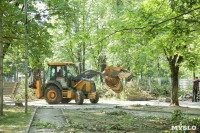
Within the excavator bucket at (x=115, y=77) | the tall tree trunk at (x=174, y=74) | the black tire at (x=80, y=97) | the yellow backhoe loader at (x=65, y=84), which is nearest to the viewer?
the excavator bucket at (x=115, y=77)

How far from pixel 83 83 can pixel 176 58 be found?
6.90m

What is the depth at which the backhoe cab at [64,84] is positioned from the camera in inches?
707

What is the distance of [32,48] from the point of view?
45.2ft

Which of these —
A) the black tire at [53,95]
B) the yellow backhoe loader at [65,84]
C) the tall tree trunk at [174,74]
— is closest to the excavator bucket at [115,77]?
the yellow backhoe loader at [65,84]

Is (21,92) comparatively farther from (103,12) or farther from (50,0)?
(103,12)

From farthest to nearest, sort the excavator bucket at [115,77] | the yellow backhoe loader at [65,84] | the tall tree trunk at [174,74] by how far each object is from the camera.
Answer: 1. the yellow backhoe loader at [65,84]
2. the tall tree trunk at [174,74]
3. the excavator bucket at [115,77]

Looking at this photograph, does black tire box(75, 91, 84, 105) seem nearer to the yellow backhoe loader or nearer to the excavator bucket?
the yellow backhoe loader

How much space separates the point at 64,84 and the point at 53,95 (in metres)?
1.20

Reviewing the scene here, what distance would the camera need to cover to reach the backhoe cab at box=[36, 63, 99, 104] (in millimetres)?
17953

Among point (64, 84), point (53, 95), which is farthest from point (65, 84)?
point (53, 95)

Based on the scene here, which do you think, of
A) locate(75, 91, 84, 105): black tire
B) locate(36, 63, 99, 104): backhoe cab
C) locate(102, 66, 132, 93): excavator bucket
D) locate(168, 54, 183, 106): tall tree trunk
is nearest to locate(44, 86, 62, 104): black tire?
locate(36, 63, 99, 104): backhoe cab

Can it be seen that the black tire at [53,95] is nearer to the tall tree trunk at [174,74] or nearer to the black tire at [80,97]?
the black tire at [80,97]

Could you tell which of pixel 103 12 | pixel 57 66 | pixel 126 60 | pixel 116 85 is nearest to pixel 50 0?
pixel 57 66

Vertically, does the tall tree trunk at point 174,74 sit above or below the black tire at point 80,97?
above
